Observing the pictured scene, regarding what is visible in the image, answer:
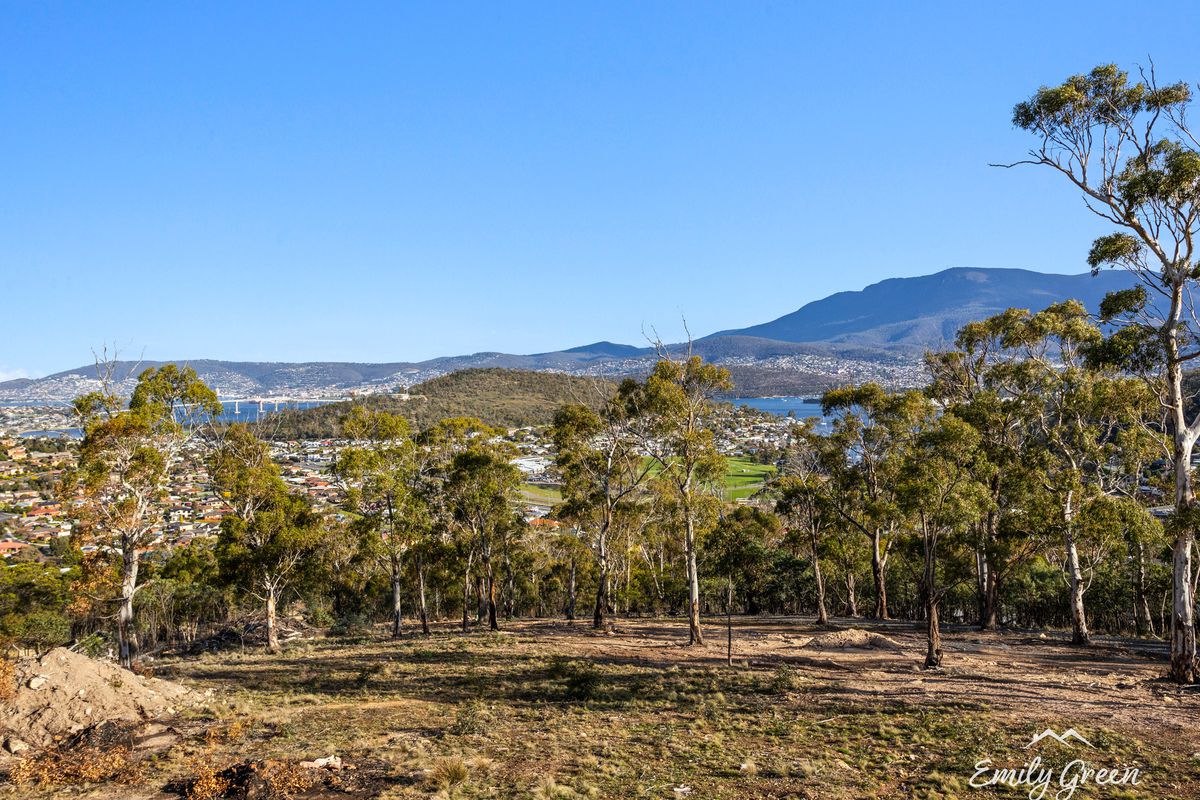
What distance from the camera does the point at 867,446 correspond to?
96.6 ft

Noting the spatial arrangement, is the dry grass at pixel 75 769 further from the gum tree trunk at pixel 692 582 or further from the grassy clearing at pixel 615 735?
the gum tree trunk at pixel 692 582

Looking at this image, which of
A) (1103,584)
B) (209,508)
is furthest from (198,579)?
(209,508)

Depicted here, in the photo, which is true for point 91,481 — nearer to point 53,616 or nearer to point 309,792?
point 309,792

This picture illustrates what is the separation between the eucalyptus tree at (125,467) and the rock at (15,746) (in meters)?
11.2

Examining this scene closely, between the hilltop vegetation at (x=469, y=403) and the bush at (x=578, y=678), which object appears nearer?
the bush at (x=578, y=678)

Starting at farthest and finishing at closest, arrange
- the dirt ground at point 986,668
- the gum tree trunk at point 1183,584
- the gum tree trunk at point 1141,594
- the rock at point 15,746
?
1. the gum tree trunk at point 1141,594
2. the gum tree trunk at point 1183,584
3. the dirt ground at point 986,668
4. the rock at point 15,746

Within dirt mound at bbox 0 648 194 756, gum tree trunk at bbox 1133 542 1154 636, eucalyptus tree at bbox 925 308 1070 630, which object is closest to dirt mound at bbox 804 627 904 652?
eucalyptus tree at bbox 925 308 1070 630

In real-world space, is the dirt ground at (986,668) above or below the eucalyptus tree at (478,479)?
below

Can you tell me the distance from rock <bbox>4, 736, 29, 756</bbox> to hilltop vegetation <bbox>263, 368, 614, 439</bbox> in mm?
96880

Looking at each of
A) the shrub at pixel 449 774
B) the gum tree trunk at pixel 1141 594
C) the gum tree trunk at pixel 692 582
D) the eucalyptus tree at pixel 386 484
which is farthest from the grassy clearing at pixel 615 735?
the gum tree trunk at pixel 1141 594

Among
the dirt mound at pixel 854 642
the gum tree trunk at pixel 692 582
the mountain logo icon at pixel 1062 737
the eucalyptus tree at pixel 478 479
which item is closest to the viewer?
the mountain logo icon at pixel 1062 737

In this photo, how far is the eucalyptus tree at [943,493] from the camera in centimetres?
1620

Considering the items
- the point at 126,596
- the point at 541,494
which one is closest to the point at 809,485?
the point at 126,596

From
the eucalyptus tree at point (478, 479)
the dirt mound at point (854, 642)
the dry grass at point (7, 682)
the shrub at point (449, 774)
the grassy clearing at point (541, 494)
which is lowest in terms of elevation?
the grassy clearing at point (541, 494)
